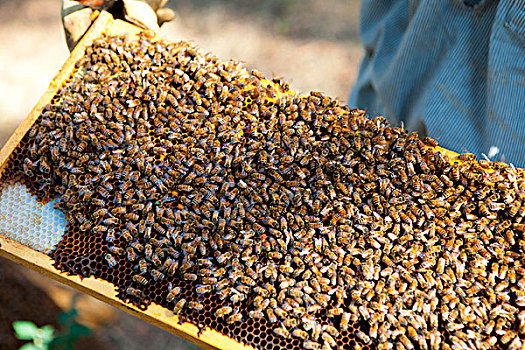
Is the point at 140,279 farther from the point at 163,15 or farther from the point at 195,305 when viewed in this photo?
the point at 163,15

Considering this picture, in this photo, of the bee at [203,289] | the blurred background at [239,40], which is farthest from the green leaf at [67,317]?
the blurred background at [239,40]

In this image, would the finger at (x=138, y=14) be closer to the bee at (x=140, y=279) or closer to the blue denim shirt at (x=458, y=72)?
the bee at (x=140, y=279)

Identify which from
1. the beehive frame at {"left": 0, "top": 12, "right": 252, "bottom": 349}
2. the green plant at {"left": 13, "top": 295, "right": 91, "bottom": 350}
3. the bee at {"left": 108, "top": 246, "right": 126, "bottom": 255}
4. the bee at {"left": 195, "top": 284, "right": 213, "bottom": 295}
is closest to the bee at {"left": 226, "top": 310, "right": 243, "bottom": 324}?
the beehive frame at {"left": 0, "top": 12, "right": 252, "bottom": 349}

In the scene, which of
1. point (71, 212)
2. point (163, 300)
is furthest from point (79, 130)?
point (163, 300)

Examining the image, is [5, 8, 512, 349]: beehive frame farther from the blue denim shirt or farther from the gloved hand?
the blue denim shirt

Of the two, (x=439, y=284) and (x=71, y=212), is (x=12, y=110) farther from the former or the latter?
(x=439, y=284)

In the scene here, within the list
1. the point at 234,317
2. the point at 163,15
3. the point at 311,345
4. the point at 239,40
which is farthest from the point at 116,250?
the point at 239,40
